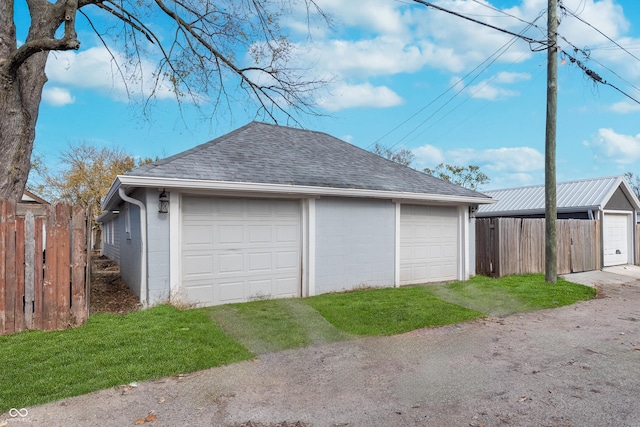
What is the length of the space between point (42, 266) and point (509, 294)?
8908mm

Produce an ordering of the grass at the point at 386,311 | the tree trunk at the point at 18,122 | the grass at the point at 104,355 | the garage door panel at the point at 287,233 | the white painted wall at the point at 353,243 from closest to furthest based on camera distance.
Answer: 1. the grass at the point at 104,355
2. the tree trunk at the point at 18,122
3. the grass at the point at 386,311
4. the garage door panel at the point at 287,233
5. the white painted wall at the point at 353,243

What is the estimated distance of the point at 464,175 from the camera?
106 ft

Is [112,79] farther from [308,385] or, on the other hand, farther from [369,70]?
[308,385]

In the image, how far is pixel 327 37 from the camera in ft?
24.7

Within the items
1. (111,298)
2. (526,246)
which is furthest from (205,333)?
(526,246)

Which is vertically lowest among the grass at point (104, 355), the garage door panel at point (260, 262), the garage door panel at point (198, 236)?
the grass at point (104, 355)

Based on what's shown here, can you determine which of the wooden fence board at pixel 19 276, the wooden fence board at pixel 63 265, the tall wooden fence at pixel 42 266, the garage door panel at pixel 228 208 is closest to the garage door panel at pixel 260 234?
the garage door panel at pixel 228 208

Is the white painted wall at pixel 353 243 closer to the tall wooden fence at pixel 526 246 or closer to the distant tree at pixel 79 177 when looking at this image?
the tall wooden fence at pixel 526 246

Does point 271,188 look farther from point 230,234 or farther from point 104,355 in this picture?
point 104,355

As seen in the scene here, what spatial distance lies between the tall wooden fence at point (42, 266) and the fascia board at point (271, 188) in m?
1.02

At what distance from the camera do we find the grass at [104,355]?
3611mm

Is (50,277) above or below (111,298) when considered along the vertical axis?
above

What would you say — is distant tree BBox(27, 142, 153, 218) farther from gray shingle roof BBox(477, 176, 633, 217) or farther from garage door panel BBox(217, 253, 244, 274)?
gray shingle roof BBox(477, 176, 633, 217)

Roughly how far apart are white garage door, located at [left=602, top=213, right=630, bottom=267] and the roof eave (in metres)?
8.08
